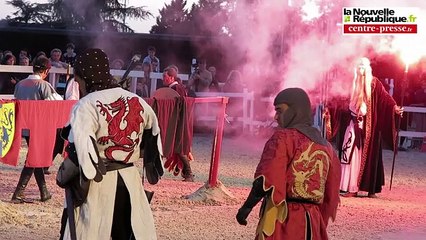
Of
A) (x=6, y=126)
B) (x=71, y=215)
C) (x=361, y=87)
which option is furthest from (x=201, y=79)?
(x=71, y=215)

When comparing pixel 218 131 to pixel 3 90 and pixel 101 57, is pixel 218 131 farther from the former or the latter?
pixel 3 90

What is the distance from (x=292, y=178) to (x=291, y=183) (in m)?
0.03

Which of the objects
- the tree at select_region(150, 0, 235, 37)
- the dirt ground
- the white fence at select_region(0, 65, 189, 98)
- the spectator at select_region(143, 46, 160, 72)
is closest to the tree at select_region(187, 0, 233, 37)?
the tree at select_region(150, 0, 235, 37)

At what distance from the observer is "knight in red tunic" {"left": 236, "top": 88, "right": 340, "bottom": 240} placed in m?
5.22

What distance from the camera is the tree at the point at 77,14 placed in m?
26.2

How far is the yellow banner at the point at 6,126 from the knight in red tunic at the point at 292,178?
4.41m

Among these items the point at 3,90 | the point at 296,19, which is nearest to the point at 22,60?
the point at 3,90

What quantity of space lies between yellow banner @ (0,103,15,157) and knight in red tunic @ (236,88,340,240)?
4.41m

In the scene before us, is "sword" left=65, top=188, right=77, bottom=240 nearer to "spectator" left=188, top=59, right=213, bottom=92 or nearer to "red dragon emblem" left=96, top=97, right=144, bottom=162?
"red dragon emblem" left=96, top=97, right=144, bottom=162

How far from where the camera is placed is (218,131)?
1055 centimetres

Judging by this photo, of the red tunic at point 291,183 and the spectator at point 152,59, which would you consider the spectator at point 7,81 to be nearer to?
the spectator at point 152,59

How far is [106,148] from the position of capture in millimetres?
5102

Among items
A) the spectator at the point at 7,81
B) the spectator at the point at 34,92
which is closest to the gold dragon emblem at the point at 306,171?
the spectator at the point at 34,92

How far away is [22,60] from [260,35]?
6.27 metres
